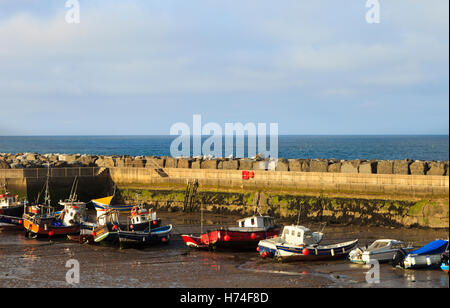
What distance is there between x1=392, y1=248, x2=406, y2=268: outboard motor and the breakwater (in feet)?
30.3

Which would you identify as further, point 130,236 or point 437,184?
point 437,184

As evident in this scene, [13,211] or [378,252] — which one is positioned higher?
[13,211]

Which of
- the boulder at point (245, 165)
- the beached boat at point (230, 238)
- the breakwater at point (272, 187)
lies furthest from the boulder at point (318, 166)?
the beached boat at point (230, 238)

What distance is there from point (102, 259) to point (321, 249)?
10.2 metres

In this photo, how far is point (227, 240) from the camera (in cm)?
3156

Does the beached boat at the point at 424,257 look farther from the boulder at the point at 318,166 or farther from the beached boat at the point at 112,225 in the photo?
the boulder at the point at 318,166

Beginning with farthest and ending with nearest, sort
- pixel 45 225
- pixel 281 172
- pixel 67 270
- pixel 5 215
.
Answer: pixel 281 172 < pixel 5 215 < pixel 45 225 < pixel 67 270

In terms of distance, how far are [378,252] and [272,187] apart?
15.8 meters

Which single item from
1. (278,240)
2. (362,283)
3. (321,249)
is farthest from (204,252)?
(362,283)

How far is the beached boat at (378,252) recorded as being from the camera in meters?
27.9

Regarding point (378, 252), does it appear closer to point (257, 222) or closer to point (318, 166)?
point (257, 222)

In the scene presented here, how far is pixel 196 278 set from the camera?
2581 cm

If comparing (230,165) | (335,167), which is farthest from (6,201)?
(335,167)

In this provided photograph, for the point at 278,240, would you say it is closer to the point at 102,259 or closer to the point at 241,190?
the point at 102,259
